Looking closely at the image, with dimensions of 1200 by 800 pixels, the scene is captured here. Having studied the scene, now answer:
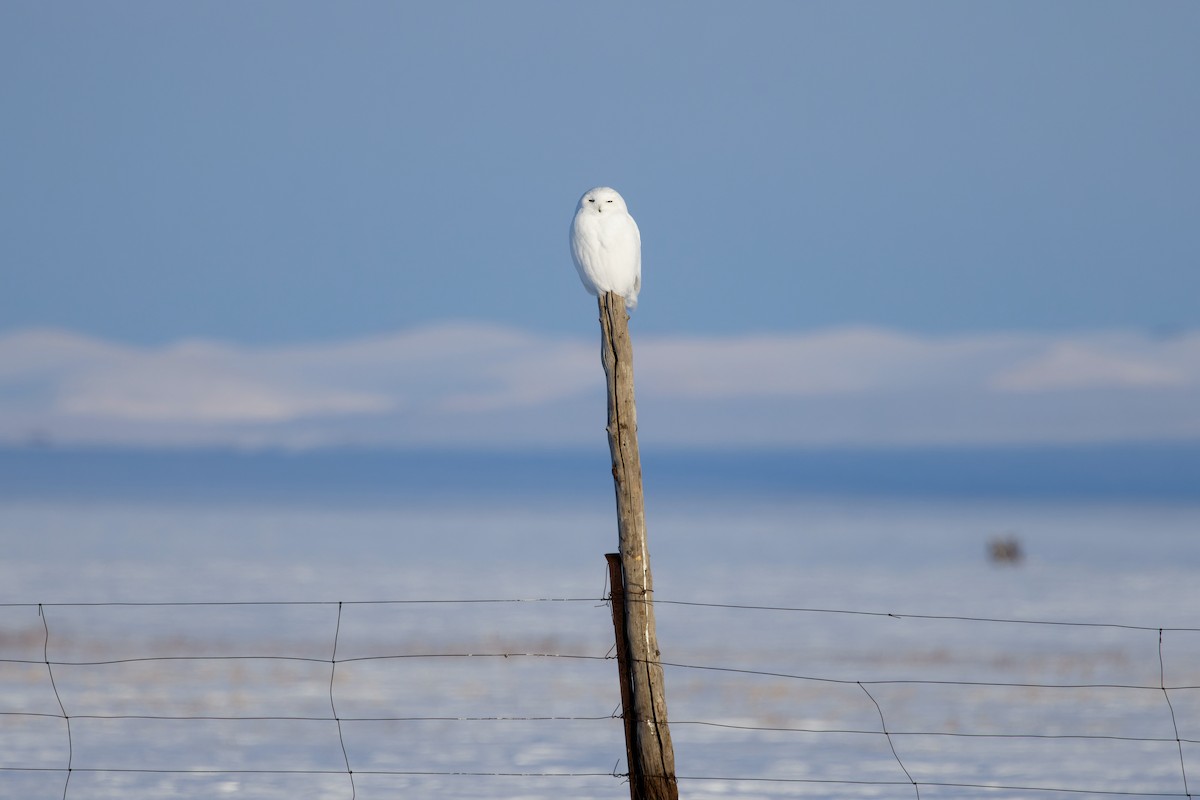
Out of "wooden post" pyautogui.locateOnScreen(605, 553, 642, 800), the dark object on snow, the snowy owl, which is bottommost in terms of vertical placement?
"wooden post" pyautogui.locateOnScreen(605, 553, 642, 800)

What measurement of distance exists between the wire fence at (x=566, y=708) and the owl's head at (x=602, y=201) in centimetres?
228

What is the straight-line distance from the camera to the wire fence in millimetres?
9531

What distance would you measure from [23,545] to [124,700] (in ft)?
97.5

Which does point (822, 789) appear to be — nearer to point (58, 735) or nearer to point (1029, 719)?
point (1029, 719)

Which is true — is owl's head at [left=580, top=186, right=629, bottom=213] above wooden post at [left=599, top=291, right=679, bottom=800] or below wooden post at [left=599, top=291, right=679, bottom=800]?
above

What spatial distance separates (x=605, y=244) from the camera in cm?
810

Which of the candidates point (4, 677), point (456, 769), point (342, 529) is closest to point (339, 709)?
point (456, 769)

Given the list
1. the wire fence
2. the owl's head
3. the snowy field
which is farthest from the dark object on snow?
the owl's head

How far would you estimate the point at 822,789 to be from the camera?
Result: 945 centimetres

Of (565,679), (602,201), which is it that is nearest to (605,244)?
(602,201)

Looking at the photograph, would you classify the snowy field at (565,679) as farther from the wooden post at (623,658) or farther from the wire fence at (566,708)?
the wooden post at (623,658)

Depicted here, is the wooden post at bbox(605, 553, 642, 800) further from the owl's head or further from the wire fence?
the owl's head

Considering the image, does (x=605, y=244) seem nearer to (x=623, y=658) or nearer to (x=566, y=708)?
(x=623, y=658)

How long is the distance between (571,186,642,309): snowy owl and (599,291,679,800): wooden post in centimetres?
152
